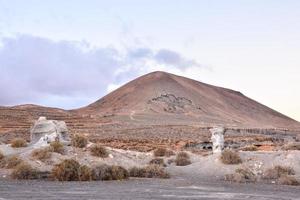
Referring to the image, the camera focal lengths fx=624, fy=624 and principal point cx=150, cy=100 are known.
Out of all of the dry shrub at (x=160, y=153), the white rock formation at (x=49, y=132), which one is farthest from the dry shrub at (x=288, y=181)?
the dry shrub at (x=160, y=153)

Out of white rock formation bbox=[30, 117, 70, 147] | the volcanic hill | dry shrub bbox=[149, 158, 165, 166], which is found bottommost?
dry shrub bbox=[149, 158, 165, 166]

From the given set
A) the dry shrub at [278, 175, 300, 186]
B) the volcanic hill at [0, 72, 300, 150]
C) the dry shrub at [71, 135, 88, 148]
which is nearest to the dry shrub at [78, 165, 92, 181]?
the dry shrub at [278, 175, 300, 186]

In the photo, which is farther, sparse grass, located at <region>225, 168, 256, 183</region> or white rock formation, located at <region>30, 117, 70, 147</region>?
white rock formation, located at <region>30, 117, 70, 147</region>

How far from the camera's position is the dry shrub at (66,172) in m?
27.2

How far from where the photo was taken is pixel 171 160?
124 ft

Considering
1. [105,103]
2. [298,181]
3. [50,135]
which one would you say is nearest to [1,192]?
[298,181]

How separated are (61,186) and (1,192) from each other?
3.21 meters

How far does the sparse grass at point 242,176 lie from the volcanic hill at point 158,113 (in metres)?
41.0

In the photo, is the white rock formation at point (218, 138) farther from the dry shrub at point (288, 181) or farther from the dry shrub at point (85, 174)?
the dry shrub at point (85, 174)

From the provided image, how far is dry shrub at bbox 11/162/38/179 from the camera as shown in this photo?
27750mm

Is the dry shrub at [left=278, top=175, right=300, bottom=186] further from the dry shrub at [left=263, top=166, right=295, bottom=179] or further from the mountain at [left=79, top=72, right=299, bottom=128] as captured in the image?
the mountain at [left=79, top=72, right=299, bottom=128]

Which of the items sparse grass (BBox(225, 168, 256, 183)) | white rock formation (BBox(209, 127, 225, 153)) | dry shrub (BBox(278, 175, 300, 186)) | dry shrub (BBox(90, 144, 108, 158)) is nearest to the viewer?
dry shrub (BBox(278, 175, 300, 186))

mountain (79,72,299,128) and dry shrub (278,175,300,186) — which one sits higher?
mountain (79,72,299,128)

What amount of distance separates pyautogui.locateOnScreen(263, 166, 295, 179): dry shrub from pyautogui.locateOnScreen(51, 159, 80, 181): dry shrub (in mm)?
9247
